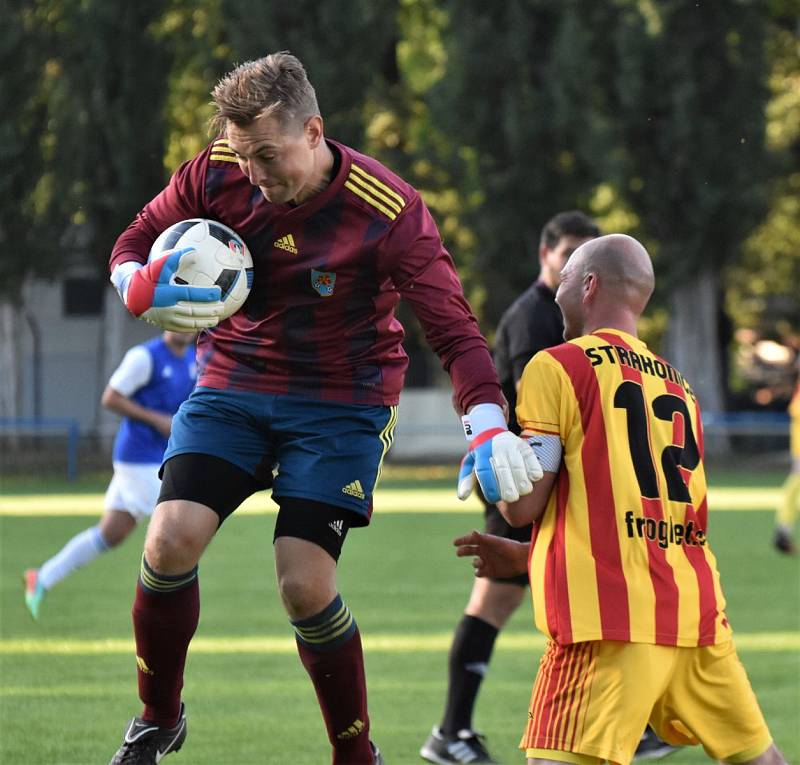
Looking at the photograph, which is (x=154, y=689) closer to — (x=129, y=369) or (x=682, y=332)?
(x=129, y=369)

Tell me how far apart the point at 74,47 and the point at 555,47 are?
8827 millimetres

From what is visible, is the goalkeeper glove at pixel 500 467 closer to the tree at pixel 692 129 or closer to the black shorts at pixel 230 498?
the black shorts at pixel 230 498

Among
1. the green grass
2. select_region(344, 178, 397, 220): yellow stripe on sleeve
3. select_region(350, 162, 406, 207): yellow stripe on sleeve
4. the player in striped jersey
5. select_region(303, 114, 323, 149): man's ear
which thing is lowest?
the green grass

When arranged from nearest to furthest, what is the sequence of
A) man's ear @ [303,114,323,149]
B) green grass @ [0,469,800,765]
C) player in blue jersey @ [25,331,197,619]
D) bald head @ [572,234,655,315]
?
bald head @ [572,234,655,315], man's ear @ [303,114,323,149], green grass @ [0,469,800,765], player in blue jersey @ [25,331,197,619]

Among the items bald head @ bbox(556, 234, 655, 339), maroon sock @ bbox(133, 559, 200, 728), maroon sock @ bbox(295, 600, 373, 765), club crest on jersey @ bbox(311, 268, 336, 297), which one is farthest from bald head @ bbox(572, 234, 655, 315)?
maroon sock @ bbox(133, 559, 200, 728)

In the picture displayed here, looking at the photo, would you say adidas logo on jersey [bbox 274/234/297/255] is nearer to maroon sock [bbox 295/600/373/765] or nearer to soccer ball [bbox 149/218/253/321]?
soccer ball [bbox 149/218/253/321]

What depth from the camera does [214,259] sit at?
460cm

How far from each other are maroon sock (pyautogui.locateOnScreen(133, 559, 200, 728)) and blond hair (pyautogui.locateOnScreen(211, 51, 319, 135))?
54.7 inches

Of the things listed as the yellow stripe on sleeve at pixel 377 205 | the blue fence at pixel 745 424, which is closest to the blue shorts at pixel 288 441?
the yellow stripe on sleeve at pixel 377 205

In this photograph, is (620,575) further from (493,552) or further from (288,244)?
(288,244)

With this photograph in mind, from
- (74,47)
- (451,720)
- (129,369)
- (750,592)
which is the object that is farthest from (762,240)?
(451,720)

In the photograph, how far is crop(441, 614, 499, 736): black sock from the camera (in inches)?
243

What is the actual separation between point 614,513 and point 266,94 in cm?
155

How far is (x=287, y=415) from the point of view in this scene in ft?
15.7
